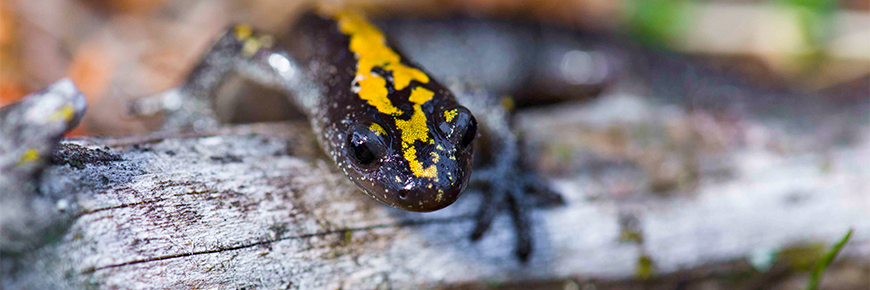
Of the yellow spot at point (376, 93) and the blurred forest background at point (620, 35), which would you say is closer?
the yellow spot at point (376, 93)

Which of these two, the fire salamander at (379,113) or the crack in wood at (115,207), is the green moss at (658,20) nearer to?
the fire salamander at (379,113)

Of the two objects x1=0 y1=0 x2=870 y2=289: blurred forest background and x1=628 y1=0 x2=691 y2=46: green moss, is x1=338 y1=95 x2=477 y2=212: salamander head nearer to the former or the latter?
x1=0 y1=0 x2=870 y2=289: blurred forest background

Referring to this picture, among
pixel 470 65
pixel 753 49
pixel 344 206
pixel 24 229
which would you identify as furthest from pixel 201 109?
pixel 753 49

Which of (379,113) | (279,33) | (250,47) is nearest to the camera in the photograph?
(379,113)

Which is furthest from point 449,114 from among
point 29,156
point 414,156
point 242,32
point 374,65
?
point 242,32

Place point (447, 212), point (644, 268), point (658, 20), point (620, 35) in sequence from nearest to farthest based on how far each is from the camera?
point (447, 212)
point (644, 268)
point (658, 20)
point (620, 35)

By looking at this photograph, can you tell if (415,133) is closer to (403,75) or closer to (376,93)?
(376,93)

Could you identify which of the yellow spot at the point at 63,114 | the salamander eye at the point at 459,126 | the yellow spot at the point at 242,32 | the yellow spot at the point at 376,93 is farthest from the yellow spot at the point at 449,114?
the yellow spot at the point at 242,32

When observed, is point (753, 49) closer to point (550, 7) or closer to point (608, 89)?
point (608, 89)
